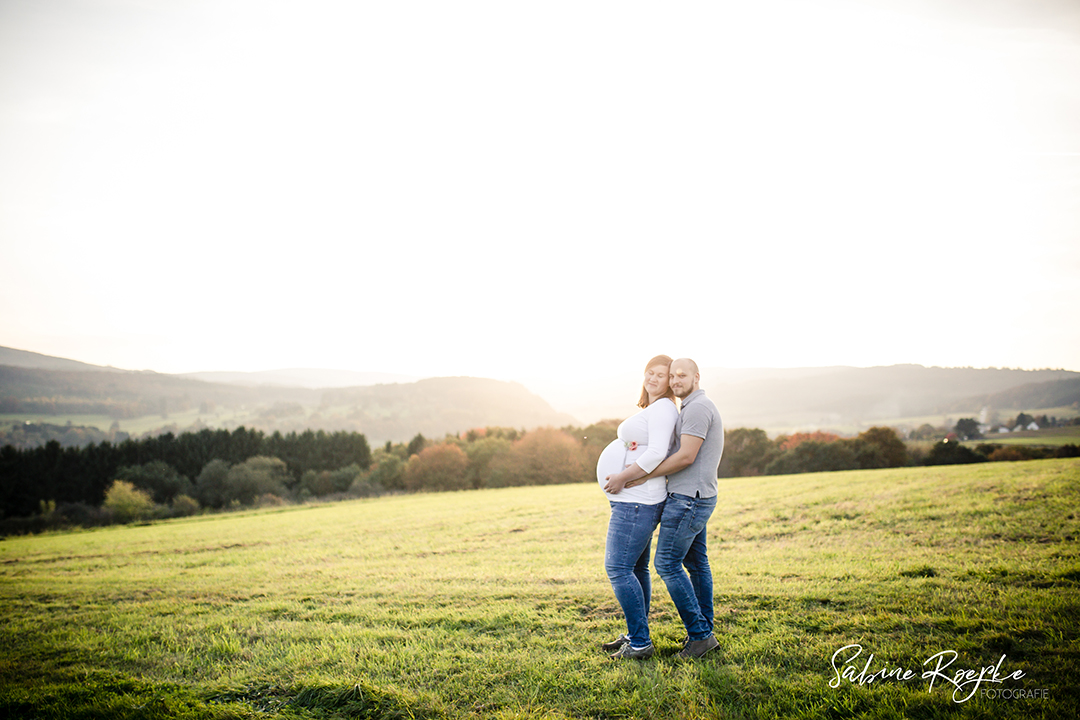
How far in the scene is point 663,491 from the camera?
515cm

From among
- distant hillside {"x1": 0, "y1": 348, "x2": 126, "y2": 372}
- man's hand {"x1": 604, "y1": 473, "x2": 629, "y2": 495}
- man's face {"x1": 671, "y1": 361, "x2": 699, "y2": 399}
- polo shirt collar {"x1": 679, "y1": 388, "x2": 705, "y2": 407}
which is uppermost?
distant hillside {"x1": 0, "y1": 348, "x2": 126, "y2": 372}

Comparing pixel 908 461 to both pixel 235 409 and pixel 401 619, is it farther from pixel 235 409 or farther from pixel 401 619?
pixel 235 409

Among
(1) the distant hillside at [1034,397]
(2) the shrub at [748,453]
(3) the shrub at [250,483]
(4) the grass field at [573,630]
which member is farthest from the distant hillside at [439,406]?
(4) the grass field at [573,630]

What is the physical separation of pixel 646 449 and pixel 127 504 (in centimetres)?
6787

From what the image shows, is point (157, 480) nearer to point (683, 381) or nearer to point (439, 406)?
point (439, 406)

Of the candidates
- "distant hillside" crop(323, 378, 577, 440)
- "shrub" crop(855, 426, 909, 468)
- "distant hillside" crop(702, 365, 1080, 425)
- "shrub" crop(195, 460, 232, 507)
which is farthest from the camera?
"distant hillside" crop(323, 378, 577, 440)

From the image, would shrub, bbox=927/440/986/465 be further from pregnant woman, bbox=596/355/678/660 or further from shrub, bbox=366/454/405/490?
shrub, bbox=366/454/405/490

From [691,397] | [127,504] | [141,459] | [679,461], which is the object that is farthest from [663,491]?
[141,459]

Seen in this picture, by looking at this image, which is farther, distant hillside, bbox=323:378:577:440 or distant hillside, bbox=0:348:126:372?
distant hillside, bbox=0:348:126:372

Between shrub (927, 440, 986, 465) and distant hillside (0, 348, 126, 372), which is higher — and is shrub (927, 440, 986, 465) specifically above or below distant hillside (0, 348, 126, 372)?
below

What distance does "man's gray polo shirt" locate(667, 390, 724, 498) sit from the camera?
16.7 ft

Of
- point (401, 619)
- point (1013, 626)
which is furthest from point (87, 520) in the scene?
point (1013, 626)

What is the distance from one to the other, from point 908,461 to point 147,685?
46.2 metres

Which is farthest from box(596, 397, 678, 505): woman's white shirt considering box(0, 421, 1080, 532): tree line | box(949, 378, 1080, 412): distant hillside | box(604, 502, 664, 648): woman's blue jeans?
box(0, 421, 1080, 532): tree line
